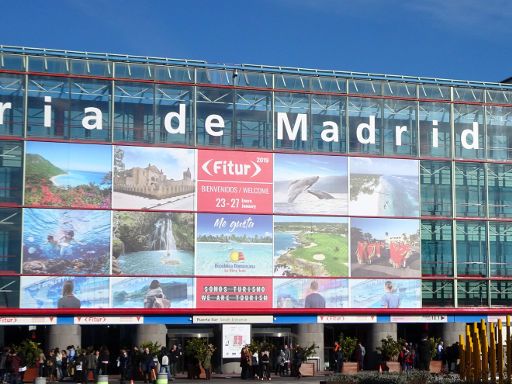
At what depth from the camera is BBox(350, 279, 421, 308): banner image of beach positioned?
68.0m

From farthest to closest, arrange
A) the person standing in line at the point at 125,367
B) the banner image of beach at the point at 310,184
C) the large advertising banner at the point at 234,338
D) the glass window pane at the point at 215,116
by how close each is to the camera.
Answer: the banner image of beach at the point at 310,184 → the glass window pane at the point at 215,116 → the large advertising banner at the point at 234,338 → the person standing in line at the point at 125,367

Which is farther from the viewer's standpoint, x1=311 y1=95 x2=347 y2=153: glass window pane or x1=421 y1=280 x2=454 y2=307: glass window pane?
x1=421 y1=280 x2=454 y2=307: glass window pane

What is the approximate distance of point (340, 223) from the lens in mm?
67688

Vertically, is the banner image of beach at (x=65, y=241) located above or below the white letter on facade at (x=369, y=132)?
below

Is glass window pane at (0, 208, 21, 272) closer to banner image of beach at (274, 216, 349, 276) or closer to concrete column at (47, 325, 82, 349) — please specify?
concrete column at (47, 325, 82, 349)

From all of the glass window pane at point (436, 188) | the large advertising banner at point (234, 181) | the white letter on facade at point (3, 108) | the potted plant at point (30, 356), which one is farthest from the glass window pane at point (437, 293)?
the white letter on facade at point (3, 108)

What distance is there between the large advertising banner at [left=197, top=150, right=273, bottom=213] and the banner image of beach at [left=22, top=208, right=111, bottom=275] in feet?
19.6

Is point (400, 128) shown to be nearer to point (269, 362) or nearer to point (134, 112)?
point (134, 112)

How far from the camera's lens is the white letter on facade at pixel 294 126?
6712 cm

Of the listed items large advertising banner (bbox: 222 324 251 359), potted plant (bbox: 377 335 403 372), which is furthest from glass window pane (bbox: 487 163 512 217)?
large advertising banner (bbox: 222 324 251 359)

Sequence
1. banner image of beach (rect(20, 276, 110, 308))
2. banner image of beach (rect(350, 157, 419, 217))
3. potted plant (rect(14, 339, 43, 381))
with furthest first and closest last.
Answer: banner image of beach (rect(350, 157, 419, 217))
banner image of beach (rect(20, 276, 110, 308))
potted plant (rect(14, 339, 43, 381))

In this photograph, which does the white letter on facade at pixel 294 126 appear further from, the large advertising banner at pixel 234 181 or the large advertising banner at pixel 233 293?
the large advertising banner at pixel 233 293

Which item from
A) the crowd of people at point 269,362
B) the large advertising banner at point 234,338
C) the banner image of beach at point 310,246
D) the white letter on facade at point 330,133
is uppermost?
the white letter on facade at point 330,133

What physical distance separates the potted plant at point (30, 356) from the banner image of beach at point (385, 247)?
1945 centimetres
